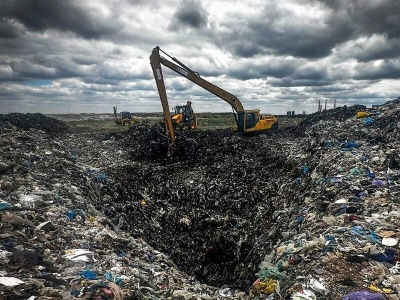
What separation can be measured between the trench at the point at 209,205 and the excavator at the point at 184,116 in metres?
5.97

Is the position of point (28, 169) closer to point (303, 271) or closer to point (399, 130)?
point (303, 271)

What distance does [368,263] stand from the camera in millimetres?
3572

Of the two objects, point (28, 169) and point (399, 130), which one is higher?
point (399, 130)

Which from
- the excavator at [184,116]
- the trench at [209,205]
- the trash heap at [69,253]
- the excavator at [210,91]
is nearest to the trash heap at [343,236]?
the trench at [209,205]

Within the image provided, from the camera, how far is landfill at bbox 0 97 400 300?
3.47m

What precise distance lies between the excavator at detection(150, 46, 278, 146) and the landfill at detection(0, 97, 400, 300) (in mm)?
2618

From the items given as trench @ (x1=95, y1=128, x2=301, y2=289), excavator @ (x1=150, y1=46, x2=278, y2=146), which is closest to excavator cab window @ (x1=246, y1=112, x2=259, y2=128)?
excavator @ (x1=150, y1=46, x2=278, y2=146)

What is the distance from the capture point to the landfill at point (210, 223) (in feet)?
11.4

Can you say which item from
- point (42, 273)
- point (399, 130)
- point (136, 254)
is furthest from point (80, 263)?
point (399, 130)

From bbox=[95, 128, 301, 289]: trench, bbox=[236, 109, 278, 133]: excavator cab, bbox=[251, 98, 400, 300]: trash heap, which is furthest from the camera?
bbox=[236, 109, 278, 133]: excavator cab

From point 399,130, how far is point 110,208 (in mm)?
8779

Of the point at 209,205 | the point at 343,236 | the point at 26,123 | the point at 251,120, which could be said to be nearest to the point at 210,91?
the point at 251,120

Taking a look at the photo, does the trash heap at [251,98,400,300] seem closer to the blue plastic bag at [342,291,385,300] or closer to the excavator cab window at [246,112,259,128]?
the blue plastic bag at [342,291,385,300]

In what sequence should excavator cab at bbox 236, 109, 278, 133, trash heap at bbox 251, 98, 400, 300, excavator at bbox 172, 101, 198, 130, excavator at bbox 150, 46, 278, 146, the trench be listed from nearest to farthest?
trash heap at bbox 251, 98, 400, 300 → the trench → excavator at bbox 150, 46, 278, 146 → excavator cab at bbox 236, 109, 278, 133 → excavator at bbox 172, 101, 198, 130
